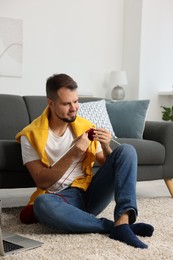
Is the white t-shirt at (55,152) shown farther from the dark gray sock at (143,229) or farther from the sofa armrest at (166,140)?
the sofa armrest at (166,140)

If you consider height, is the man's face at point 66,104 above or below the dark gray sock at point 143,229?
above

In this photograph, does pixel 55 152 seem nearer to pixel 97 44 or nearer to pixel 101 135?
pixel 101 135

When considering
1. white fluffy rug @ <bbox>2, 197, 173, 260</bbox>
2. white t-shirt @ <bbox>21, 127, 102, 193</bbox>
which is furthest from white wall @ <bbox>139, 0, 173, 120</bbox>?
white t-shirt @ <bbox>21, 127, 102, 193</bbox>

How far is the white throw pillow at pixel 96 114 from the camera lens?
3.11 metres

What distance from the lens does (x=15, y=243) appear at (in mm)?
1795

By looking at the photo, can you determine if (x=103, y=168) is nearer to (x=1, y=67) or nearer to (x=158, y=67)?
(x=1, y=67)

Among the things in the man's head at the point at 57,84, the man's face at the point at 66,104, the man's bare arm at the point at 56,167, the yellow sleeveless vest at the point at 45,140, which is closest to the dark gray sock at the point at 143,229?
the yellow sleeveless vest at the point at 45,140

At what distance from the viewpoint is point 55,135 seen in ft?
6.89

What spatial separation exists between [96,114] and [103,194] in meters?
1.19

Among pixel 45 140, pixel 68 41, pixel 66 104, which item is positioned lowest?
pixel 45 140

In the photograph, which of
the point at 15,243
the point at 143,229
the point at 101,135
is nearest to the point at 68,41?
the point at 101,135

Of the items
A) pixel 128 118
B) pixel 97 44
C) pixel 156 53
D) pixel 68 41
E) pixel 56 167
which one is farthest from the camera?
pixel 156 53

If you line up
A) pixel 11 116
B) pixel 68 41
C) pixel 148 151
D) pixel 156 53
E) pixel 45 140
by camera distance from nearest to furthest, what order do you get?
pixel 45 140, pixel 148 151, pixel 11 116, pixel 68 41, pixel 156 53

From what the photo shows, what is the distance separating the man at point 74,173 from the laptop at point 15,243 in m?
0.14
